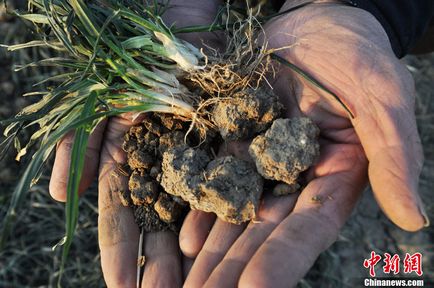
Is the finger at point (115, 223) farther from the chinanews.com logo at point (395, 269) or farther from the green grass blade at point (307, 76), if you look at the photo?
the chinanews.com logo at point (395, 269)

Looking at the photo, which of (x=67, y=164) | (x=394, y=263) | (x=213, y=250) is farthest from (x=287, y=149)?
(x=394, y=263)

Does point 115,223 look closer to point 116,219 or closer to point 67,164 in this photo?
point 116,219

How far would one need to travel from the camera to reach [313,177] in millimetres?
1551

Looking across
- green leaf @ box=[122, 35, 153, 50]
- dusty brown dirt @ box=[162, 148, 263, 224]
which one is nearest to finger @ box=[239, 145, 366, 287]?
dusty brown dirt @ box=[162, 148, 263, 224]

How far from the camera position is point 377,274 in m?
2.27

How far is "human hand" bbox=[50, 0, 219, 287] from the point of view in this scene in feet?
5.06

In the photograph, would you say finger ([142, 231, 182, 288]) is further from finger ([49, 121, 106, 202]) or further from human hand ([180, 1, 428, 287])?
finger ([49, 121, 106, 202])

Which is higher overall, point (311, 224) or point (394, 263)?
point (311, 224)

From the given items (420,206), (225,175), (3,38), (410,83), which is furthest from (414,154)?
(3,38)

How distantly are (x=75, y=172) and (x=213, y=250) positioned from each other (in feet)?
1.54

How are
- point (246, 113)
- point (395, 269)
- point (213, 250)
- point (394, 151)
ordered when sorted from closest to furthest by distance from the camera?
point (394, 151) → point (213, 250) → point (246, 113) → point (395, 269)

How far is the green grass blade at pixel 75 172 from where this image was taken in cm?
135

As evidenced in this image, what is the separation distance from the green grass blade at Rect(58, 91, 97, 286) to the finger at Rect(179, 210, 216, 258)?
0.35 meters

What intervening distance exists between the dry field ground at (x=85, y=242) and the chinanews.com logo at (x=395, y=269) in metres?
0.03
